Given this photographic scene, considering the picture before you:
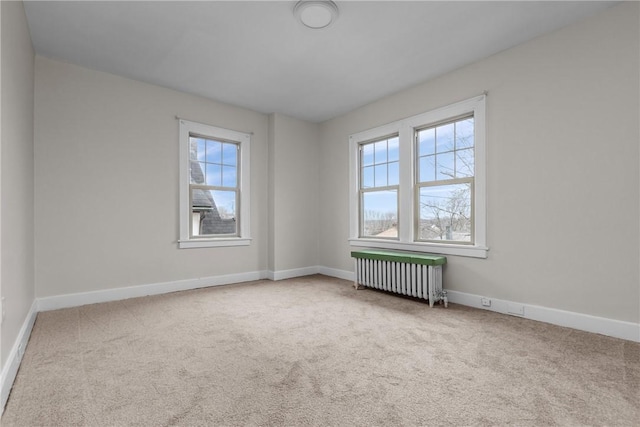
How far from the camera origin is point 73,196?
3607 millimetres

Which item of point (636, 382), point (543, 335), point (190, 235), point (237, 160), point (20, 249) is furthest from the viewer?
point (237, 160)

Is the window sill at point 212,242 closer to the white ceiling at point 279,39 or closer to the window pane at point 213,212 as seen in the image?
the window pane at point 213,212

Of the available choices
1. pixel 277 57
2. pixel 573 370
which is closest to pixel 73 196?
pixel 277 57

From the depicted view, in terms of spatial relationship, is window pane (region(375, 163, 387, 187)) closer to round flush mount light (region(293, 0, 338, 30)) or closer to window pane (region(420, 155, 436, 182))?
window pane (region(420, 155, 436, 182))

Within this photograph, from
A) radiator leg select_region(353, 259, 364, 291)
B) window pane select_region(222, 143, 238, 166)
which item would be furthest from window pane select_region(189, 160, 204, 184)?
radiator leg select_region(353, 259, 364, 291)

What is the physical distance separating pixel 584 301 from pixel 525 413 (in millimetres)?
1775

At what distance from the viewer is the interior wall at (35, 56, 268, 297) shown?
3.48 meters

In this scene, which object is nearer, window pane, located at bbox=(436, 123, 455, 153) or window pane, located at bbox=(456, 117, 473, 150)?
window pane, located at bbox=(456, 117, 473, 150)

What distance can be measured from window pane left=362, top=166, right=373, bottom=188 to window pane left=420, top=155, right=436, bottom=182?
0.94 m

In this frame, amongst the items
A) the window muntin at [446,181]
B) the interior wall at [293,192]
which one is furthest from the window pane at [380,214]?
the interior wall at [293,192]

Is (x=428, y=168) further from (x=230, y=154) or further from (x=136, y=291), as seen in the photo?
(x=136, y=291)

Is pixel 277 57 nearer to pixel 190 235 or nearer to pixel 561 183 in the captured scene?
pixel 190 235

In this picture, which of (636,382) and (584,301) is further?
(584,301)

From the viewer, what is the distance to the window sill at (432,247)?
3.58 m
